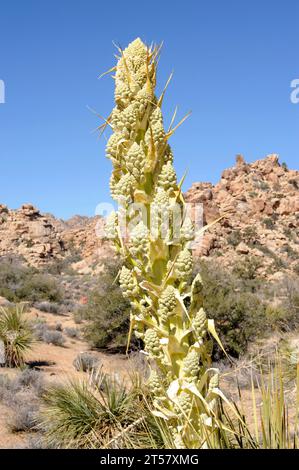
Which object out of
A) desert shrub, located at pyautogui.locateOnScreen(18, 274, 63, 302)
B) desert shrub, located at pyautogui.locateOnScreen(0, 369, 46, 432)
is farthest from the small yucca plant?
desert shrub, located at pyautogui.locateOnScreen(18, 274, 63, 302)

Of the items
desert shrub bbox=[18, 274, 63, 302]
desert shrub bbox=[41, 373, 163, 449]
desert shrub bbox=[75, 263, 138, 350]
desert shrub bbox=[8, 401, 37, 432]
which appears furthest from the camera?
desert shrub bbox=[18, 274, 63, 302]

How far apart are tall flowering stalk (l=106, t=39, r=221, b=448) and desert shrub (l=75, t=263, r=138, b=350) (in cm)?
990

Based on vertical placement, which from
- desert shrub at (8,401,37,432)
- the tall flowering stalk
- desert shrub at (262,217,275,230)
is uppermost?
desert shrub at (262,217,275,230)

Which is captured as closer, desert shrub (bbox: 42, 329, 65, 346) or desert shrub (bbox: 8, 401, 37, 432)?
desert shrub (bbox: 8, 401, 37, 432)

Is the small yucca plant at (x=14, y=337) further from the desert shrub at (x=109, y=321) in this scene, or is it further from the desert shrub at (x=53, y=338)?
the desert shrub at (x=109, y=321)

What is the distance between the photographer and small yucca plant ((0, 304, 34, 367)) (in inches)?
368

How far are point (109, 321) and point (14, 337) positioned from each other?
3.78 meters

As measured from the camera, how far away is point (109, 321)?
509 inches

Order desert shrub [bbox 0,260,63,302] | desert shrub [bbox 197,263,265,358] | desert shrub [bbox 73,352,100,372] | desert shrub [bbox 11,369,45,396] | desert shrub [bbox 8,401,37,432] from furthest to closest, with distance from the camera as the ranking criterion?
desert shrub [bbox 0,260,63,302] < desert shrub [bbox 197,263,265,358] < desert shrub [bbox 73,352,100,372] < desert shrub [bbox 11,369,45,396] < desert shrub [bbox 8,401,37,432]

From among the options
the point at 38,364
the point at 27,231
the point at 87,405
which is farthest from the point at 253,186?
the point at 87,405

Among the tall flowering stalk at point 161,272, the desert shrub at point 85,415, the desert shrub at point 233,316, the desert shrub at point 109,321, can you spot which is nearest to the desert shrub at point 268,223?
the desert shrub at point 233,316

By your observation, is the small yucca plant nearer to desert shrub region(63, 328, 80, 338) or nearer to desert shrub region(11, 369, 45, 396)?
desert shrub region(11, 369, 45, 396)

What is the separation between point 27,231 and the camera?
1585 inches

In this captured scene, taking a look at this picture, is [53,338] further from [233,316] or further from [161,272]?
[161,272]
